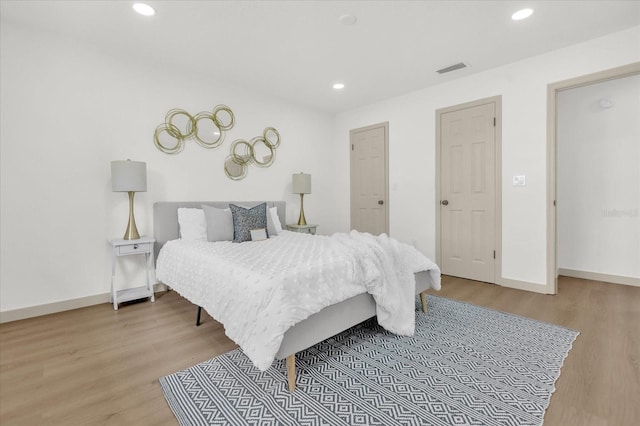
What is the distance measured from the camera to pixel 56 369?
1.89 meters

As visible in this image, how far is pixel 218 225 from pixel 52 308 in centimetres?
168

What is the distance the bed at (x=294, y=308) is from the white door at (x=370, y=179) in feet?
6.04

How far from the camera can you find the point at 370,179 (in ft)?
16.2

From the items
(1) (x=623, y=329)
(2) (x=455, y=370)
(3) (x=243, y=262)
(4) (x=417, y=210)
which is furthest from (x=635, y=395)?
(4) (x=417, y=210)

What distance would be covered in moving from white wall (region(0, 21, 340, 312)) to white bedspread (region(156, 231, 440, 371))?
2.97 feet

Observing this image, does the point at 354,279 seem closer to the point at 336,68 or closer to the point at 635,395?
the point at 635,395

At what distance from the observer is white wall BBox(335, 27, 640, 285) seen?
3.04 metres

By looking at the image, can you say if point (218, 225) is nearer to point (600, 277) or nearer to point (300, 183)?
point (300, 183)

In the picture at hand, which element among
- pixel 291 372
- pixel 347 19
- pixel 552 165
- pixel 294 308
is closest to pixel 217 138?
pixel 347 19

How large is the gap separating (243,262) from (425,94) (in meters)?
3.54

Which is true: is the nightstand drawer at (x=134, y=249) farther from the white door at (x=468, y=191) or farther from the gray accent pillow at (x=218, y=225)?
the white door at (x=468, y=191)

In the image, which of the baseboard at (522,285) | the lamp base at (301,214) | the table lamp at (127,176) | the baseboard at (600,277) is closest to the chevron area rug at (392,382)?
the baseboard at (522,285)

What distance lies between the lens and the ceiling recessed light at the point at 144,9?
93.3 inches

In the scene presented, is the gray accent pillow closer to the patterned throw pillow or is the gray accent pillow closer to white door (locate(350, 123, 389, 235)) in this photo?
the patterned throw pillow
